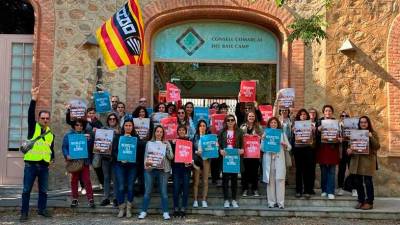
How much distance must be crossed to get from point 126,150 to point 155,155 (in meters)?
0.56

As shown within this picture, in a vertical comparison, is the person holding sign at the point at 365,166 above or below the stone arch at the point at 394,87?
below

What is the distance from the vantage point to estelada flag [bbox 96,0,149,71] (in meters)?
9.47

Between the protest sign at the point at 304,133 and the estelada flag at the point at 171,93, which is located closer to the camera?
the protest sign at the point at 304,133

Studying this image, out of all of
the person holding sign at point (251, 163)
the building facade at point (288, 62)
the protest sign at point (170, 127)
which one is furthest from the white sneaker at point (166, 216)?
the building facade at point (288, 62)

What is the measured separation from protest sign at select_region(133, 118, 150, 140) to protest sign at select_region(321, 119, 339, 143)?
3.46m

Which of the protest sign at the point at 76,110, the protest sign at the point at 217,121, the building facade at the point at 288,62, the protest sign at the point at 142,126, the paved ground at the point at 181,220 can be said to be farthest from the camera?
the building facade at the point at 288,62

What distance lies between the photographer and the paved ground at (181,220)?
866 cm

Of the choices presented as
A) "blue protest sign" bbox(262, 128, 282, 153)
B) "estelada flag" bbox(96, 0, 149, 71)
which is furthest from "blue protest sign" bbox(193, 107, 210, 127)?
"estelada flag" bbox(96, 0, 149, 71)

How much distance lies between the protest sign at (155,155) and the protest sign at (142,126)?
0.66 metres

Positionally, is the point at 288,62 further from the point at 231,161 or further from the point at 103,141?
the point at 103,141

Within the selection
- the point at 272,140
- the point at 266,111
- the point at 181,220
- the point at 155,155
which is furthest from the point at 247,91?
the point at 181,220

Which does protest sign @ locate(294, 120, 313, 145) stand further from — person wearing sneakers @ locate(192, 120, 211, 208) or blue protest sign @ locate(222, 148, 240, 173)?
person wearing sneakers @ locate(192, 120, 211, 208)

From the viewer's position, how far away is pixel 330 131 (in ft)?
31.3

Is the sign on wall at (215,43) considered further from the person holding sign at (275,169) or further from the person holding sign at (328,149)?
the person holding sign at (275,169)
